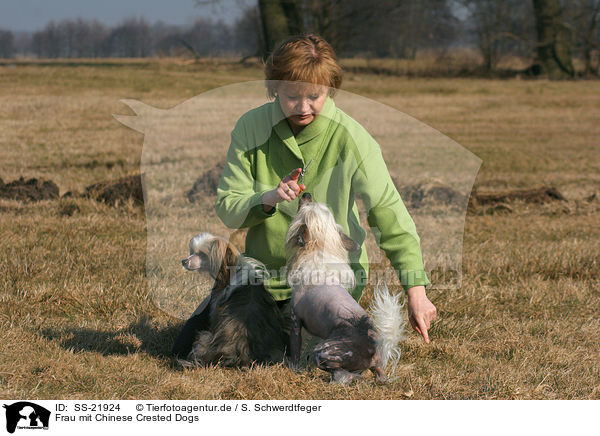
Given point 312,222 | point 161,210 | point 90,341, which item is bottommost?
point 90,341

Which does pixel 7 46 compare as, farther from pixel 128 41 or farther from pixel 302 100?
pixel 302 100

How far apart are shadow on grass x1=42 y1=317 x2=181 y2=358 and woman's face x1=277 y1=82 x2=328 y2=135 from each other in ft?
5.49

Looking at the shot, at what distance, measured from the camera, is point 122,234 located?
23.5ft

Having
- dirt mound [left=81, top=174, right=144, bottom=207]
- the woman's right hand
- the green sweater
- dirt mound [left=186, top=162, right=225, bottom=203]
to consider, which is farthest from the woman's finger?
dirt mound [left=81, top=174, right=144, bottom=207]

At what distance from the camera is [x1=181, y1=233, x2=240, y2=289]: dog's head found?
3920 millimetres

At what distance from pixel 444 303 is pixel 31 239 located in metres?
3.89

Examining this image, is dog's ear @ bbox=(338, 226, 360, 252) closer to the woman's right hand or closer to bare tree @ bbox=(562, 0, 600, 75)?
the woman's right hand

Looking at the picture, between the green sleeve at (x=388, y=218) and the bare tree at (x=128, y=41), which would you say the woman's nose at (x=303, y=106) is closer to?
the green sleeve at (x=388, y=218)

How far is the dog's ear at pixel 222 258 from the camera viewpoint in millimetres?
3910

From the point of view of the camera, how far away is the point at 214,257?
3.94 m

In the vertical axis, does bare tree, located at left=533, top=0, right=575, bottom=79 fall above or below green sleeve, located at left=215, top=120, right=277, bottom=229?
above

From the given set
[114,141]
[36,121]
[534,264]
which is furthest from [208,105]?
[36,121]
